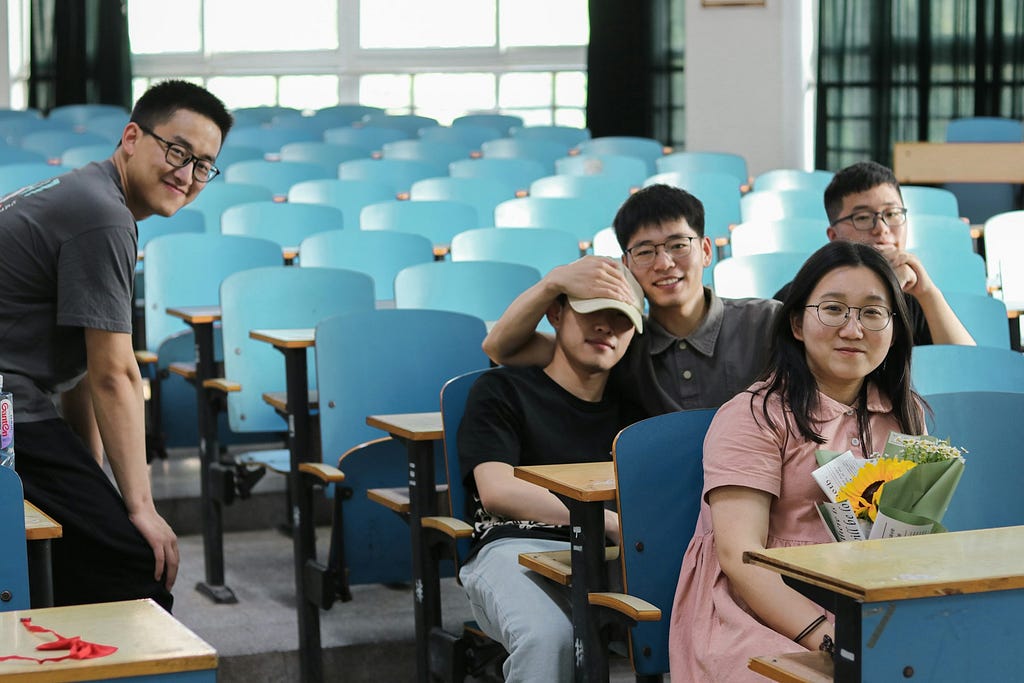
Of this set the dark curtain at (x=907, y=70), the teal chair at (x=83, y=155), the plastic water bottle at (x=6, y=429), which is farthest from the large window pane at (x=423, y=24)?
the plastic water bottle at (x=6, y=429)

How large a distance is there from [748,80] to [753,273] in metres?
6.34

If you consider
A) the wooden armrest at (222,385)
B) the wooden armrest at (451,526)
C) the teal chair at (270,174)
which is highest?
the teal chair at (270,174)

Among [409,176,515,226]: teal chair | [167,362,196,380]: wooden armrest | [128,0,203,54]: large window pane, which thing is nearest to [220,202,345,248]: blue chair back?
[409,176,515,226]: teal chair

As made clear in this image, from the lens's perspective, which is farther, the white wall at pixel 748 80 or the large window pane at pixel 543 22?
the large window pane at pixel 543 22

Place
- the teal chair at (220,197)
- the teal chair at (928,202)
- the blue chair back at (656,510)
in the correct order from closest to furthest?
the blue chair back at (656,510) < the teal chair at (928,202) < the teal chair at (220,197)

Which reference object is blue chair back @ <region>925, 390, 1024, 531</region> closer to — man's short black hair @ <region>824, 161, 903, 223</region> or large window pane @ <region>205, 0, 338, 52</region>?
man's short black hair @ <region>824, 161, 903, 223</region>

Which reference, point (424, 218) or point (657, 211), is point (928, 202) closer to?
point (424, 218)

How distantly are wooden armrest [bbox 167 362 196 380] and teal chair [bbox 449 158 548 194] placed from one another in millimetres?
3088

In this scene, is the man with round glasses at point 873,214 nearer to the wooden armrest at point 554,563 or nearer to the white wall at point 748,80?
the wooden armrest at point 554,563

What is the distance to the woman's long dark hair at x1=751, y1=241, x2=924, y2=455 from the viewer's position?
8.21 ft

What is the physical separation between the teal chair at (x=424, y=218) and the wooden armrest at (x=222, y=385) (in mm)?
1830

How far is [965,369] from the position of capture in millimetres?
3209

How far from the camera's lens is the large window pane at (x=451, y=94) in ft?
45.7

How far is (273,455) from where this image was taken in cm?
430
